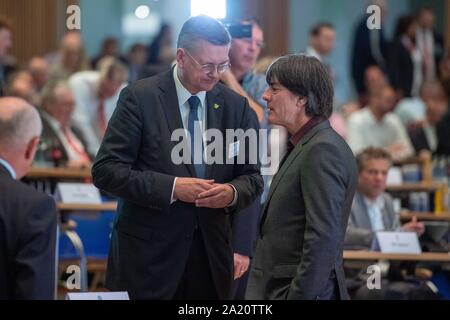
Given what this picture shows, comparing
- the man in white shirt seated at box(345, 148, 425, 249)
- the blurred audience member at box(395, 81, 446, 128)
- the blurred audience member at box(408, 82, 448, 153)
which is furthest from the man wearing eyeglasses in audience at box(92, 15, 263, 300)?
the blurred audience member at box(395, 81, 446, 128)

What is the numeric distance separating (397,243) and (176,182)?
2.08m

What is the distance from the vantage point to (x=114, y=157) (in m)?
4.09

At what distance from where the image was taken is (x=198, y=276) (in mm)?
4230

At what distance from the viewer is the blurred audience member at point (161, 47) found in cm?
1112

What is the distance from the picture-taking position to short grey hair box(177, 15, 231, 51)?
163 inches

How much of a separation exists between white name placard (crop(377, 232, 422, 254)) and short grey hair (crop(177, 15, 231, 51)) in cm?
202

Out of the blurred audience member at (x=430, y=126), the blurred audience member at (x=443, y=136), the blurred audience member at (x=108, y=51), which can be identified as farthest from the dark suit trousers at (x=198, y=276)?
the blurred audience member at (x=108, y=51)

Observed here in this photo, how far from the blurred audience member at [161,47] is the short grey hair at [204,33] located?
6879mm

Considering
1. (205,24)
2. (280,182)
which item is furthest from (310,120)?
(205,24)

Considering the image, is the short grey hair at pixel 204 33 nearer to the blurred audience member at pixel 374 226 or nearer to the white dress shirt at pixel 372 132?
the blurred audience member at pixel 374 226

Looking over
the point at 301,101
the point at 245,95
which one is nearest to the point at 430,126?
the point at 245,95

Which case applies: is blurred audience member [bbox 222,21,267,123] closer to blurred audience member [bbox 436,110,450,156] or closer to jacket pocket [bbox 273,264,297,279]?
jacket pocket [bbox 273,264,297,279]

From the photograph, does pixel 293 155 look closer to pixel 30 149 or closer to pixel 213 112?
pixel 213 112

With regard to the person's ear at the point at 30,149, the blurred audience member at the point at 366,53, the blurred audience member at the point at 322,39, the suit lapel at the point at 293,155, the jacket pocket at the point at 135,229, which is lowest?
the blurred audience member at the point at 366,53
